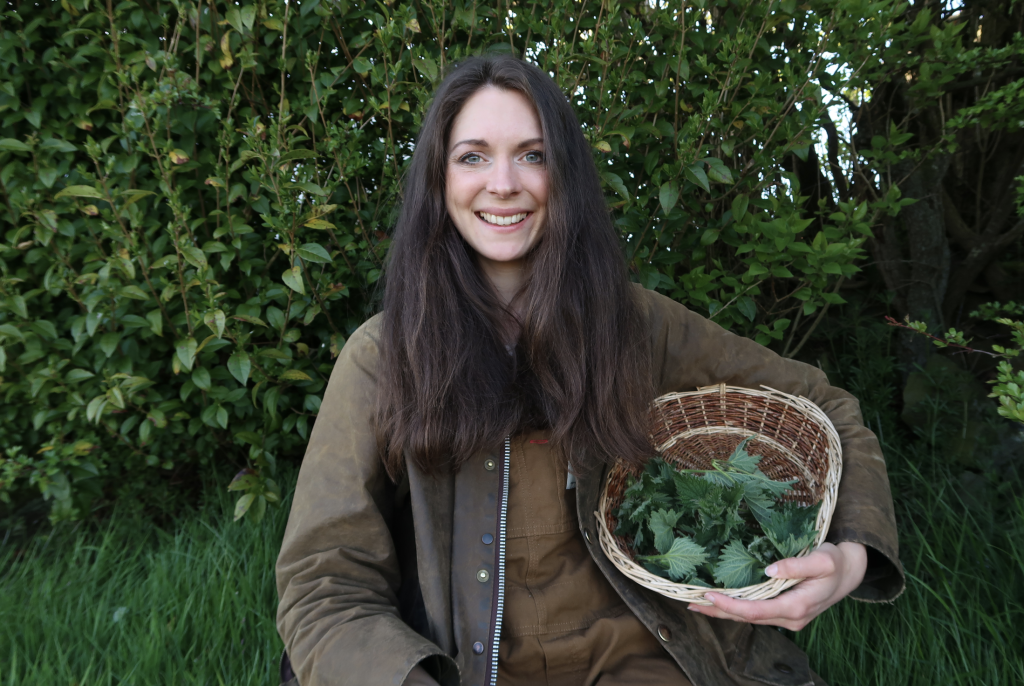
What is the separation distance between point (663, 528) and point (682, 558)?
0.32 feet

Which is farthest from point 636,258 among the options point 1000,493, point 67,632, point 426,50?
point 67,632

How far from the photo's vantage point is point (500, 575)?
1.52m

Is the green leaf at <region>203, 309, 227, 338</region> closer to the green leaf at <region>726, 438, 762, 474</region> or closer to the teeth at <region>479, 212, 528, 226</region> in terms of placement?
the teeth at <region>479, 212, 528, 226</region>

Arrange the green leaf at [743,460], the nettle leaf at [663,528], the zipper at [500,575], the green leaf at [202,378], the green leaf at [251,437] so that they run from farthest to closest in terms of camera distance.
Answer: the green leaf at [251,437] → the green leaf at [202,378] → the green leaf at [743,460] → the nettle leaf at [663,528] → the zipper at [500,575]

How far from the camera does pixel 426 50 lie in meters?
2.14

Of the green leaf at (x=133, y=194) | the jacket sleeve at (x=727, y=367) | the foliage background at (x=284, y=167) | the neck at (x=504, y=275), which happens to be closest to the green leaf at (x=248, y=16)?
the foliage background at (x=284, y=167)

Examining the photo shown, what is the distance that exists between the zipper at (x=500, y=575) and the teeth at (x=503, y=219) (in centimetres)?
54

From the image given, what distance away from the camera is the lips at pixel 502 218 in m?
1.67

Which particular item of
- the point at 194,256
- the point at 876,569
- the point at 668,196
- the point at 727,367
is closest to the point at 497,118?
the point at 668,196

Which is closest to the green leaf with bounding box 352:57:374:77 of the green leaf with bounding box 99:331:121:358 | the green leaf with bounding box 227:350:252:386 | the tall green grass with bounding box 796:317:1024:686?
the green leaf with bounding box 227:350:252:386

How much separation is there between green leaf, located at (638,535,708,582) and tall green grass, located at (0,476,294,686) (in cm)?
133

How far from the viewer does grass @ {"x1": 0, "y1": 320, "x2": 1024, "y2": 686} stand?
2.01m

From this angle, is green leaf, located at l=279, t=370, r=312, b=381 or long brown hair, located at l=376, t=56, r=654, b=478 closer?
long brown hair, located at l=376, t=56, r=654, b=478

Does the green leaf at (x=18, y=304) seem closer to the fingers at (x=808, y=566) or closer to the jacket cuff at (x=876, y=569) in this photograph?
the fingers at (x=808, y=566)
